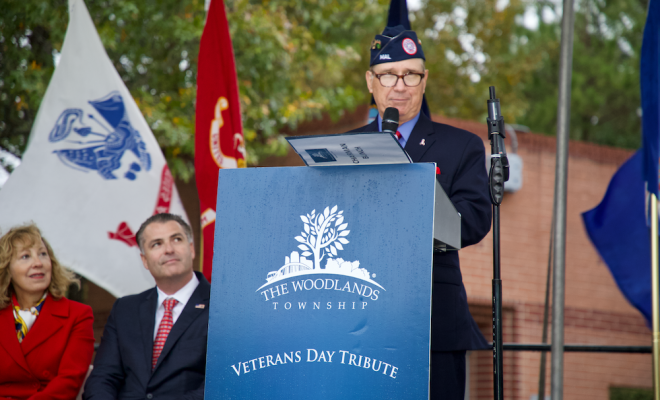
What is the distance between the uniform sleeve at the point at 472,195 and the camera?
2.47 m

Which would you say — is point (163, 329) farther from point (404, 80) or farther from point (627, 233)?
point (627, 233)

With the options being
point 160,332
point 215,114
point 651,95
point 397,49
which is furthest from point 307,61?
point 397,49

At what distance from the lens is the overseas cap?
2760mm

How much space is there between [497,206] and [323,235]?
743mm

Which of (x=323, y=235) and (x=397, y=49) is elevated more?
(x=397, y=49)

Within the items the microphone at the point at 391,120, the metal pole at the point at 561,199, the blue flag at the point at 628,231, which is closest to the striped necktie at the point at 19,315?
the microphone at the point at 391,120

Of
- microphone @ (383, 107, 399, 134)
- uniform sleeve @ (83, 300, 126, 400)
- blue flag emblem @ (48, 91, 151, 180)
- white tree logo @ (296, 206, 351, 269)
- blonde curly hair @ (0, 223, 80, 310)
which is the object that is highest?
blue flag emblem @ (48, 91, 151, 180)

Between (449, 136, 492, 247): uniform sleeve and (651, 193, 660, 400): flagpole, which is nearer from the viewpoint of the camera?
(449, 136, 492, 247): uniform sleeve

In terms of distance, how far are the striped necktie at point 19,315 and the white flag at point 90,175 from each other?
0.67 metres

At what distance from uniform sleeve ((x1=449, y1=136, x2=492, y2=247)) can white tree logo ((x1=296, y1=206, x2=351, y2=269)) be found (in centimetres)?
52

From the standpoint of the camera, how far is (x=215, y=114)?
500 cm

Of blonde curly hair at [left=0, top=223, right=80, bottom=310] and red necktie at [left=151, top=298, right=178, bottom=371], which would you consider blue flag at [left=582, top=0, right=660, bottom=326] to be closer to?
red necktie at [left=151, top=298, right=178, bottom=371]

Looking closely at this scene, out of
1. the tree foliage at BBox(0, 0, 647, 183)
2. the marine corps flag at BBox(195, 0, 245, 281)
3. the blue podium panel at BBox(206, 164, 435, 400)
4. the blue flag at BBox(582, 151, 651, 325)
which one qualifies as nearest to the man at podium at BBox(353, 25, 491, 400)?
the blue podium panel at BBox(206, 164, 435, 400)

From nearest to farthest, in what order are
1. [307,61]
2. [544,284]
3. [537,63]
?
1. [544,284]
2. [307,61]
3. [537,63]
